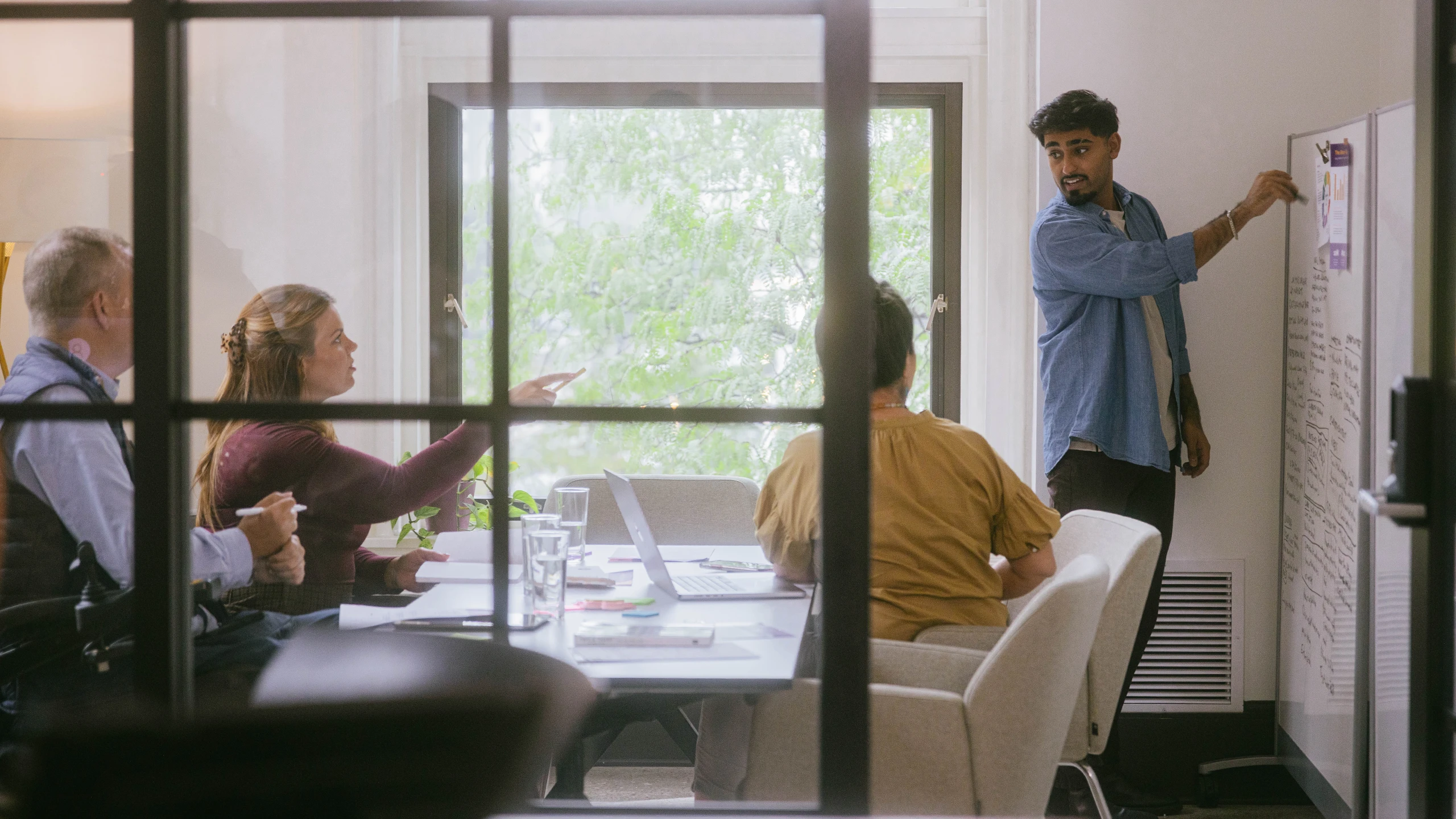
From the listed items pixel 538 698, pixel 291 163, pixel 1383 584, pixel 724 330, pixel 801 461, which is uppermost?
pixel 291 163

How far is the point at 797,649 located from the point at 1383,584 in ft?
5.19

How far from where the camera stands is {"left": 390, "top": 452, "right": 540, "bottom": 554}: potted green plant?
1.35m

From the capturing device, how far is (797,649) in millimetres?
1871

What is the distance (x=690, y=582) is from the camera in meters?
2.41

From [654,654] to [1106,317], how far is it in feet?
6.32

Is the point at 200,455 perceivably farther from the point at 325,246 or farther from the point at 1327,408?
the point at 1327,408

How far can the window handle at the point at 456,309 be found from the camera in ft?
4.47

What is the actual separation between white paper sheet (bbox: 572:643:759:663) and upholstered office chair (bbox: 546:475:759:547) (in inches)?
10.6

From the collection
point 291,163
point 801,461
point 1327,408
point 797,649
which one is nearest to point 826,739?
point 801,461

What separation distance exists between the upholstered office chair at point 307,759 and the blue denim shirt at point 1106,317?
261cm

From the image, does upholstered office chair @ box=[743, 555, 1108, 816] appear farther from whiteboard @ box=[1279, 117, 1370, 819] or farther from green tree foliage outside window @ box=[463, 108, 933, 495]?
whiteboard @ box=[1279, 117, 1370, 819]

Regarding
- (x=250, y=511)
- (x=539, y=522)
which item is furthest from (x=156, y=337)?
(x=539, y=522)

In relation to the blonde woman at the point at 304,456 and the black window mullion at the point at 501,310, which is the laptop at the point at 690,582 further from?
the black window mullion at the point at 501,310

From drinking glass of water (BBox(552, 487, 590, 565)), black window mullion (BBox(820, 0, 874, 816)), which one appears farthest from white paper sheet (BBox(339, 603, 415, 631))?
black window mullion (BBox(820, 0, 874, 816))
